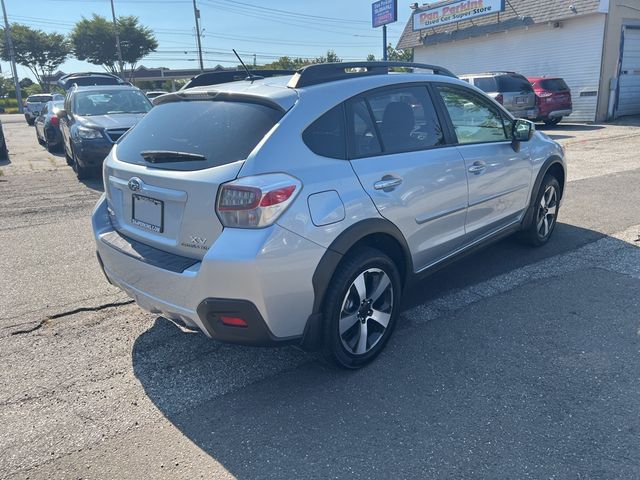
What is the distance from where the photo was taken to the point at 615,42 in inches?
746

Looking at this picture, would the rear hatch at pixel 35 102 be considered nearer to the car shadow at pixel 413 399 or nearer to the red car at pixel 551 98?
the red car at pixel 551 98

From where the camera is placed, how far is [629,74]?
65.2ft

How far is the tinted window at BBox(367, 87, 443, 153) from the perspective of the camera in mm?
3422

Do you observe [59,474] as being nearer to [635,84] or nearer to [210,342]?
[210,342]

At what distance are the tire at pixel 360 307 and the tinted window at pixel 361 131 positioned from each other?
611 millimetres

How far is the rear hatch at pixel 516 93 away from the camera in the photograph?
16531mm

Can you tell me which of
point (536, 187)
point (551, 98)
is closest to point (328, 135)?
point (536, 187)

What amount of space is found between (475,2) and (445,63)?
3.59m

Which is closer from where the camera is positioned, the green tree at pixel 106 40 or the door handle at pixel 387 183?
the door handle at pixel 387 183

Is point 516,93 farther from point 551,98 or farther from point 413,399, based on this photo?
point 413,399

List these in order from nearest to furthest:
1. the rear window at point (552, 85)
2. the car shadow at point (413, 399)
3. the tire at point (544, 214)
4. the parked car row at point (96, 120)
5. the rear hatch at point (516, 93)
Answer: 1. the car shadow at point (413, 399)
2. the tire at point (544, 214)
3. the parked car row at point (96, 120)
4. the rear hatch at point (516, 93)
5. the rear window at point (552, 85)

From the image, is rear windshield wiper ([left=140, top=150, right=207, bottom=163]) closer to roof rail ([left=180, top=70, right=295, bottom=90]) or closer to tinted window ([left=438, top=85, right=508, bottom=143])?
roof rail ([left=180, top=70, right=295, bottom=90])

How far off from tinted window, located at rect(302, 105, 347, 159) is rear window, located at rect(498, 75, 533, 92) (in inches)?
591

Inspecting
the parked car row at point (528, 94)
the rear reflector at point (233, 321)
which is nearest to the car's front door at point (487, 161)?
the rear reflector at point (233, 321)
